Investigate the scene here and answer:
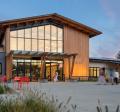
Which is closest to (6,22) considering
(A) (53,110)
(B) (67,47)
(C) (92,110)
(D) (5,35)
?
(D) (5,35)

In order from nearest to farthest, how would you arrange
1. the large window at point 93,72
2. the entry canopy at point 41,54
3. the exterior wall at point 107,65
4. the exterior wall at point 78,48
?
the entry canopy at point 41,54 < the exterior wall at point 78,48 < the large window at point 93,72 < the exterior wall at point 107,65

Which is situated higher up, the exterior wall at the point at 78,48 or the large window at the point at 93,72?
the exterior wall at the point at 78,48

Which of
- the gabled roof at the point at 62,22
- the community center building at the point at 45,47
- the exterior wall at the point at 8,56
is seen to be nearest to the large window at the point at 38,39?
the community center building at the point at 45,47

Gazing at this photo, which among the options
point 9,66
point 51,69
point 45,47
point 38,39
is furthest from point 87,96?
point 51,69

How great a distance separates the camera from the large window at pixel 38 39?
44.7 metres

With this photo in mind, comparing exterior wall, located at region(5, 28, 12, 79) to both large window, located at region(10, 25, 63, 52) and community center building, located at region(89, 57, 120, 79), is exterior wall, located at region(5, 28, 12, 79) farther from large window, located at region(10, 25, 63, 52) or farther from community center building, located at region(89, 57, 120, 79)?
community center building, located at region(89, 57, 120, 79)

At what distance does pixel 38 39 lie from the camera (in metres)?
45.9

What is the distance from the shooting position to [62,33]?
156 ft

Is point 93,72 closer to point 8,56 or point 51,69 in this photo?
point 51,69

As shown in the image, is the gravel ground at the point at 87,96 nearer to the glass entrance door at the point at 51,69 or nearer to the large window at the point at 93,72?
the glass entrance door at the point at 51,69

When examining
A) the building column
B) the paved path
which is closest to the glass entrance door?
the building column

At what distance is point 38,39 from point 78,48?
569 centimetres

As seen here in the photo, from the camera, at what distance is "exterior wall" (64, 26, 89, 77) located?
47.6m

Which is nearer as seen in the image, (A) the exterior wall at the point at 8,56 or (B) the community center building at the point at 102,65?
(A) the exterior wall at the point at 8,56
